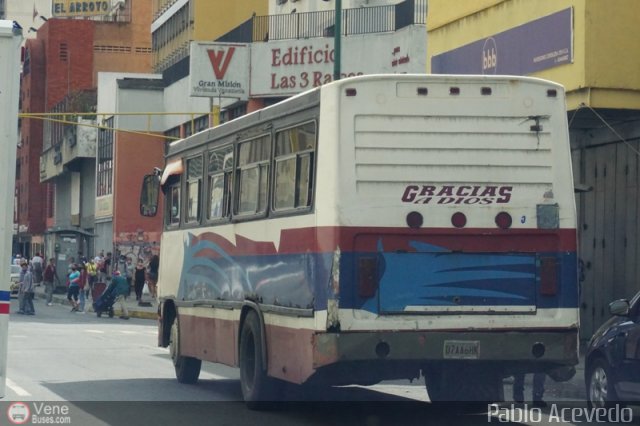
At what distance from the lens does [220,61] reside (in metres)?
46.5

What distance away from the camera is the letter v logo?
46.2m

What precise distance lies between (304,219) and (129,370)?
820cm

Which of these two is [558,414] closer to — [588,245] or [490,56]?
[588,245]

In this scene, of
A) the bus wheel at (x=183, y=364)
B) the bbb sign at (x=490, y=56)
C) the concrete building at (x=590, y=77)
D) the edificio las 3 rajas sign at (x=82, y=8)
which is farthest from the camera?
the edificio las 3 rajas sign at (x=82, y=8)

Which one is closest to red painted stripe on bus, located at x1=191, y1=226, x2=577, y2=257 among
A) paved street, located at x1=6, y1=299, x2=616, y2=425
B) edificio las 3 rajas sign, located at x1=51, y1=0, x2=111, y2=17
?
paved street, located at x1=6, y1=299, x2=616, y2=425

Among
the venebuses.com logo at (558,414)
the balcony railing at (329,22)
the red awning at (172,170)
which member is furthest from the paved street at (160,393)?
the balcony railing at (329,22)

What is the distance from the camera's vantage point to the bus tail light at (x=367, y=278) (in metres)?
12.8

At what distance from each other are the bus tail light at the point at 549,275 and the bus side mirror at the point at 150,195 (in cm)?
764

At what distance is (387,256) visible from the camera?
12930 millimetres

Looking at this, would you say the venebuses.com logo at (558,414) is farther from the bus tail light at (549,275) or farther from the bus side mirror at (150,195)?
the bus side mirror at (150,195)

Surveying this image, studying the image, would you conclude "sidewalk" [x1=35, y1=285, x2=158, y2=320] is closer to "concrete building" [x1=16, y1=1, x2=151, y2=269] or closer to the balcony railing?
the balcony railing

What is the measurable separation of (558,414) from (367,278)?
12.4 feet

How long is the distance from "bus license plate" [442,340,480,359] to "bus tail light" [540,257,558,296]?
825 mm

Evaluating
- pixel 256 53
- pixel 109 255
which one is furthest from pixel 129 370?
pixel 109 255
